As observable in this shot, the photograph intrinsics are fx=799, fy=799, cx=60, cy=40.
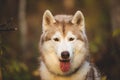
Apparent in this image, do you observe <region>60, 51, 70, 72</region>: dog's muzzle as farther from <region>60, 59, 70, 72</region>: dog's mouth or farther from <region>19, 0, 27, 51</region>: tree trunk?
<region>19, 0, 27, 51</region>: tree trunk

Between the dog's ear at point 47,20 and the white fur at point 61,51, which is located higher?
the dog's ear at point 47,20

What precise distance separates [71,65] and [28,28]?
406 inches

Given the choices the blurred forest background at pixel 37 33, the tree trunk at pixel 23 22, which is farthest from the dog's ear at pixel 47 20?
the tree trunk at pixel 23 22

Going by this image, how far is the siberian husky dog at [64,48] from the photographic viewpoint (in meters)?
9.59

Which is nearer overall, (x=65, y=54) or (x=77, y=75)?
(x=65, y=54)

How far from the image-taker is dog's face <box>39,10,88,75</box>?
9.59m

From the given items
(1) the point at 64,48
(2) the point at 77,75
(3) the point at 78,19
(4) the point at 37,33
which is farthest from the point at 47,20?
(4) the point at 37,33

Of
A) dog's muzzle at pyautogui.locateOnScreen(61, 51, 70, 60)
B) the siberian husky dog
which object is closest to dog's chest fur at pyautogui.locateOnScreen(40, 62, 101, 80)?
the siberian husky dog

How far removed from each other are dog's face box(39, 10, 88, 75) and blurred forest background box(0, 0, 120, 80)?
0.49 meters

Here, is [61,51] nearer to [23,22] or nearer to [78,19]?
[78,19]

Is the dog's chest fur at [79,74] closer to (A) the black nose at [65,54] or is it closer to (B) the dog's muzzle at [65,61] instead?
(B) the dog's muzzle at [65,61]

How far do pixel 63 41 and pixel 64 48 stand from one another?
0.15m

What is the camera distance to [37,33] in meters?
18.9

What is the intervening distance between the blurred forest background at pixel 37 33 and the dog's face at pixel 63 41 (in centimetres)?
49
